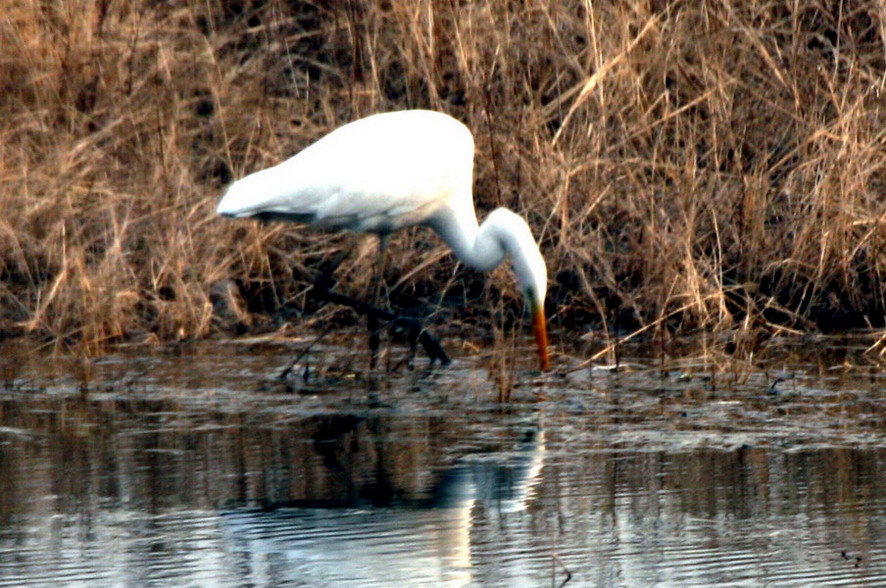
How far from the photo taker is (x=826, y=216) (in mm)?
7879

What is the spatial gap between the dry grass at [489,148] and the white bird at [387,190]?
0.44 metres

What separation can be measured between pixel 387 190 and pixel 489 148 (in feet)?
4.68

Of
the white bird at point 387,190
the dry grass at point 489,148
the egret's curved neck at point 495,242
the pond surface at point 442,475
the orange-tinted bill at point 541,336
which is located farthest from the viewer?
the dry grass at point 489,148

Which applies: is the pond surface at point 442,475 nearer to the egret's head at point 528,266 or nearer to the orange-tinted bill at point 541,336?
the orange-tinted bill at point 541,336

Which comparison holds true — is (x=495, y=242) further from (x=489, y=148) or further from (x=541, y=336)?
(x=489, y=148)

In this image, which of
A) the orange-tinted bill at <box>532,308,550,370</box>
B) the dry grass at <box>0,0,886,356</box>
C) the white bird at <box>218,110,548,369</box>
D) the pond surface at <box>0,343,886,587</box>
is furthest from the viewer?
the dry grass at <box>0,0,886,356</box>

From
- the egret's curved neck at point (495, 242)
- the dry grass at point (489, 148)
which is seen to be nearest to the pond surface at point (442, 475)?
the egret's curved neck at point (495, 242)

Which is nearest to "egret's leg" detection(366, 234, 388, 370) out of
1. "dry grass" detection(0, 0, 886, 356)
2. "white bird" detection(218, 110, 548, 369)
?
"white bird" detection(218, 110, 548, 369)

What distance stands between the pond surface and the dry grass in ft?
2.52

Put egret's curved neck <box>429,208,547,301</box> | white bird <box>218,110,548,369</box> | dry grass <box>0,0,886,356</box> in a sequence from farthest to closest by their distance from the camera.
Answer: dry grass <box>0,0,886,356</box> < white bird <box>218,110,548,369</box> < egret's curved neck <box>429,208,547,301</box>

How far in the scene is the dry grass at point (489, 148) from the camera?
25.9 feet

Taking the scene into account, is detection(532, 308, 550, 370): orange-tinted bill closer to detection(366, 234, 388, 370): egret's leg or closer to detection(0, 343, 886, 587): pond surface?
detection(0, 343, 886, 587): pond surface

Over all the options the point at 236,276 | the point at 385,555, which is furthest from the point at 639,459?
the point at 236,276

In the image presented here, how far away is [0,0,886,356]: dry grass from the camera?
7898 mm
